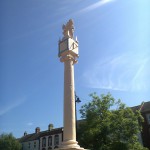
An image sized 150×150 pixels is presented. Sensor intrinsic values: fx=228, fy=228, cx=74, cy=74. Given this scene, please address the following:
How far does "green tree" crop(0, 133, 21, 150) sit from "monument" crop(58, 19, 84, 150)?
130 ft

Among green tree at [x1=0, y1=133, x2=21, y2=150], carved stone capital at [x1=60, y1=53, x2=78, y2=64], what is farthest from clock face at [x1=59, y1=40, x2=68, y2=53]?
green tree at [x1=0, y1=133, x2=21, y2=150]

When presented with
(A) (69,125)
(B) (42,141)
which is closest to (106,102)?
(A) (69,125)

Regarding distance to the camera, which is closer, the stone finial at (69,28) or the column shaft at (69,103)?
the column shaft at (69,103)

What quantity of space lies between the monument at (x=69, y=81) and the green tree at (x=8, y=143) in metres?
39.7

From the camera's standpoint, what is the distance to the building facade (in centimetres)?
5047

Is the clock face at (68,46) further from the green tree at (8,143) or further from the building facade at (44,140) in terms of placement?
the green tree at (8,143)

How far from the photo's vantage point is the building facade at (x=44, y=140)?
50469 mm

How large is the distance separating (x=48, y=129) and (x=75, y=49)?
4089cm

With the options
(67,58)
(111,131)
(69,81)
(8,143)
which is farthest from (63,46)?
(8,143)

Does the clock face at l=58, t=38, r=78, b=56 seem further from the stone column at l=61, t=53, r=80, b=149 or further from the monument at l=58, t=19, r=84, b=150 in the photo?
the stone column at l=61, t=53, r=80, b=149

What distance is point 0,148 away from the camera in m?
50.8

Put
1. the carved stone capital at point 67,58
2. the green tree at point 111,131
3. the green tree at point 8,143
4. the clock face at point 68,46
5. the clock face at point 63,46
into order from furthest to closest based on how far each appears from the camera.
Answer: the green tree at point 8,143 → the green tree at point 111,131 → the clock face at point 63,46 → the clock face at point 68,46 → the carved stone capital at point 67,58

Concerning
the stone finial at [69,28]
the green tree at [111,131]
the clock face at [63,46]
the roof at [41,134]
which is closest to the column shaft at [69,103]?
the clock face at [63,46]

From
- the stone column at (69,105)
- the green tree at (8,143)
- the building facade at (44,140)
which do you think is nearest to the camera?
the stone column at (69,105)
